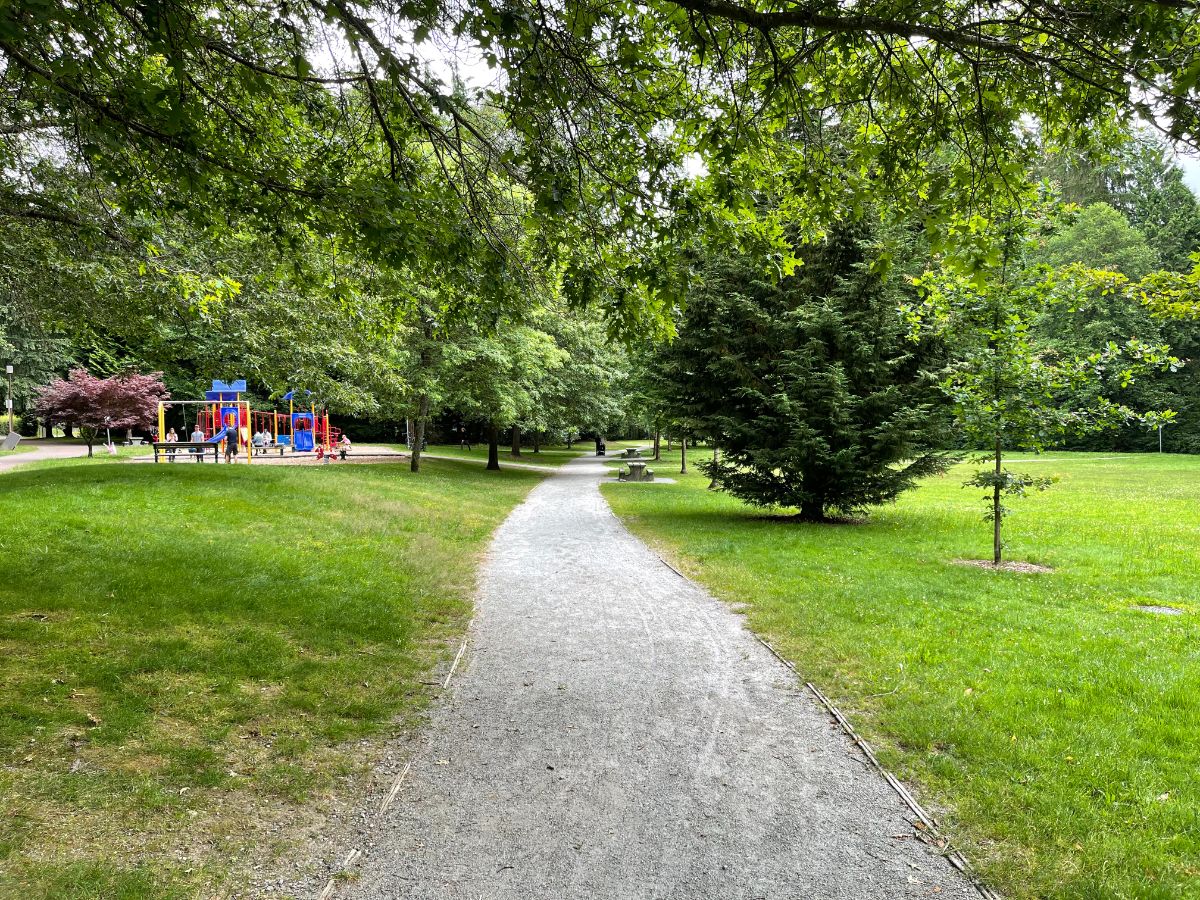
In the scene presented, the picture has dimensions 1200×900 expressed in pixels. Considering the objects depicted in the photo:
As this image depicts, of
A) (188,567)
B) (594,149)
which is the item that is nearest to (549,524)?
(188,567)

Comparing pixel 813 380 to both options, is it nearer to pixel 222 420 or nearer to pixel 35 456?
pixel 222 420

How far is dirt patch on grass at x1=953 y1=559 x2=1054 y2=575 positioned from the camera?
877 cm

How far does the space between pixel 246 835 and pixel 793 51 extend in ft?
18.7

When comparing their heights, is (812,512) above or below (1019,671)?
above

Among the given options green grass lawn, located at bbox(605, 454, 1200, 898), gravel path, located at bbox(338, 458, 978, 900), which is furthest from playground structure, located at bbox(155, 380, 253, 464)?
gravel path, located at bbox(338, 458, 978, 900)

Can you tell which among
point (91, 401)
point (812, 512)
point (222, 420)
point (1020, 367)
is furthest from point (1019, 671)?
point (91, 401)

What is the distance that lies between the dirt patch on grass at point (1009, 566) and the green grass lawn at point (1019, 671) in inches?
8.3

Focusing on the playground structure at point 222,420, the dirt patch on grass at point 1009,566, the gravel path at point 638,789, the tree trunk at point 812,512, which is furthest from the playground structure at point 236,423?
the dirt patch on grass at point 1009,566

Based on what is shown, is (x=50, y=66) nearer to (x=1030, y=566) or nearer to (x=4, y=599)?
(x=4, y=599)

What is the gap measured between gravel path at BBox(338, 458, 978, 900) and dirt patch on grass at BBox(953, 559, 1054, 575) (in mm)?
5044

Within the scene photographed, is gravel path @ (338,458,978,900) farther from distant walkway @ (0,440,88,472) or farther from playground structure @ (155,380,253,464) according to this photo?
distant walkway @ (0,440,88,472)

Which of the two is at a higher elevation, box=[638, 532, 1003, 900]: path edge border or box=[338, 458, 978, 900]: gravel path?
box=[638, 532, 1003, 900]: path edge border

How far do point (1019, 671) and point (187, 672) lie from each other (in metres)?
6.14

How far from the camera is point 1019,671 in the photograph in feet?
16.4
